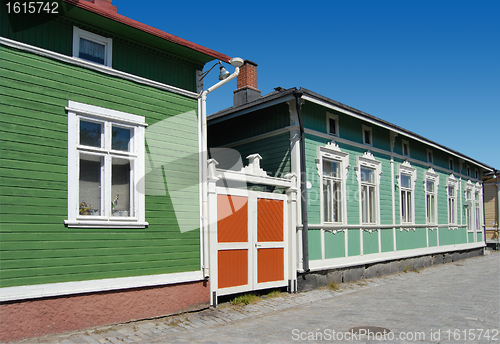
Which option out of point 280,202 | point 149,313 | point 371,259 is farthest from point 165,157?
point 371,259

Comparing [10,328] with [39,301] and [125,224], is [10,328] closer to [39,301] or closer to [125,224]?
[39,301]

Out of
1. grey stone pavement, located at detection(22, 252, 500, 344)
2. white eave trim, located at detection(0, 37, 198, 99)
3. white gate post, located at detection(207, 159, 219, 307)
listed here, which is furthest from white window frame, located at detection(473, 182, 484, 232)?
white eave trim, located at detection(0, 37, 198, 99)

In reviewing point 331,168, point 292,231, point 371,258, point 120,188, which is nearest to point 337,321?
point 292,231

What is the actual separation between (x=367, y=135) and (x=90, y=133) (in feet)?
31.5

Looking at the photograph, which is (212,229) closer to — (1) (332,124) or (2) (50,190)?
(2) (50,190)

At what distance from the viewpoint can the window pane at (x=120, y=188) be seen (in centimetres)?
761

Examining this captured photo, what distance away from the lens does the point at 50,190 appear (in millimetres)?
6707

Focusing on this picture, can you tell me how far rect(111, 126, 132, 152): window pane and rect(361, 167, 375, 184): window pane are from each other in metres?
8.37

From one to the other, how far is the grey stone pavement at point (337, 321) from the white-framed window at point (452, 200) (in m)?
9.46

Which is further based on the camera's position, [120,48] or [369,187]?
[369,187]

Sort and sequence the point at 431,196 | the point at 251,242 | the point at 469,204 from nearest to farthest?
the point at 251,242 < the point at 431,196 < the point at 469,204

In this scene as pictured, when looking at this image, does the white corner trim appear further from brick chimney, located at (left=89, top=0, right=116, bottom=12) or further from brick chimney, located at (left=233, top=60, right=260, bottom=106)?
brick chimney, located at (left=233, top=60, right=260, bottom=106)

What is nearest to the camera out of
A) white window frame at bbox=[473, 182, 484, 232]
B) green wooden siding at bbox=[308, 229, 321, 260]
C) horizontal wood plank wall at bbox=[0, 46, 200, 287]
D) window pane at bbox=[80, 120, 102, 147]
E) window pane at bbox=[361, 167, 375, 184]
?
horizontal wood plank wall at bbox=[0, 46, 200, 287]

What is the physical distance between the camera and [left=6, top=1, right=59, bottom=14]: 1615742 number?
6.58 m
